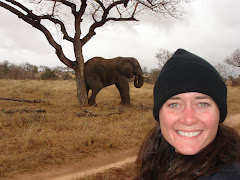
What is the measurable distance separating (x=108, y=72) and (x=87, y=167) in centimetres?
679

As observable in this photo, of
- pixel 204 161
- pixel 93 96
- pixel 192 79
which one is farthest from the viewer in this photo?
pixel 93 96

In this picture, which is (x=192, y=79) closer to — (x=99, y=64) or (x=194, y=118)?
(x=194, y=118)

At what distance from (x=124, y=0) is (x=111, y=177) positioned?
884 centimetres

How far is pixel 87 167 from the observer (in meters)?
4.27

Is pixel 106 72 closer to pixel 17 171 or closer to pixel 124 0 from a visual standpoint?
pixel 124 0

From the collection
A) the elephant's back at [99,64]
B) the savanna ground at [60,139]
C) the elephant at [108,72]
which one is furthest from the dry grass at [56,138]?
the elephant's back at [99,64]

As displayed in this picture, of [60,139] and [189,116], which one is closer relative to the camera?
[189,116]

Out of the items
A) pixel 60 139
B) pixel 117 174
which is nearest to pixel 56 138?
pixel 60 139

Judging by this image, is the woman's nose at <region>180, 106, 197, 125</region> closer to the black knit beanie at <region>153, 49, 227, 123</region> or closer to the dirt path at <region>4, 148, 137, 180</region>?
the black knit beanie at <region>153, 49, 227, 123</region>

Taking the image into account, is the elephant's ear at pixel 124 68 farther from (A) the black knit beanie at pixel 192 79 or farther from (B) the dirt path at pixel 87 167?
(A) the black knit beanie at pixel 192 79

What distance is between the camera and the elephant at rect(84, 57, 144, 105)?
407 inches

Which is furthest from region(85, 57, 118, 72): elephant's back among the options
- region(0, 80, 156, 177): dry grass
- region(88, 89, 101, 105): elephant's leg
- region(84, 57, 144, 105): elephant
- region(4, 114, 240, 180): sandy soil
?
region(4, 114, 240, 180): sandy soil

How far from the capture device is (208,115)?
152 cm

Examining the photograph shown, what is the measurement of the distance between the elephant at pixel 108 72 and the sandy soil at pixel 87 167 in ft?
18.4
